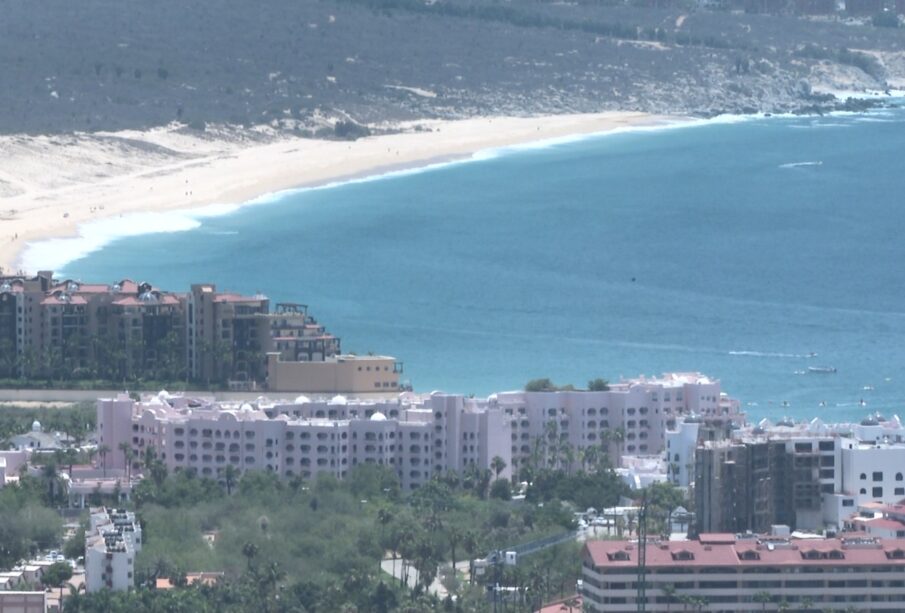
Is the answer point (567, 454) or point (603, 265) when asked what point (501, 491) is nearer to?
point (567, 454)

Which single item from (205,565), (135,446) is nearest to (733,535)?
(205,565)

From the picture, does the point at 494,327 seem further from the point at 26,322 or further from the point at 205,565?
the point at 205,565

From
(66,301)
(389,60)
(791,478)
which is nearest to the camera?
(791,478)

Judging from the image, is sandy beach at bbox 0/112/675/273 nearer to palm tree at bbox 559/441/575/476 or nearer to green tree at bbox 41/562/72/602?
palm tree at bbox 559/441/575/476

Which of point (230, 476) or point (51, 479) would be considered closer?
point (51, 479)

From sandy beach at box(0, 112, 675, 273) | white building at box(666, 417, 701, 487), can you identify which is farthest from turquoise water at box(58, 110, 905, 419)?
white building at box(666, 417, 701, 487)

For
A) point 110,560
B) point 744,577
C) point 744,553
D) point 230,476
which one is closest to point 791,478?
point 744,553
